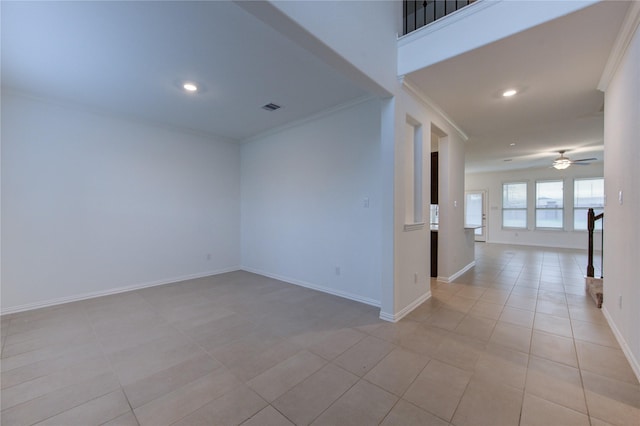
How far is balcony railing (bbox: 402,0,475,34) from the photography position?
320 centimetres

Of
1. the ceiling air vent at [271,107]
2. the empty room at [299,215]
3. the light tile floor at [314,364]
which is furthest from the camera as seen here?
the ceiling air vent at [271,107]

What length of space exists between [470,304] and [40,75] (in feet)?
18.2

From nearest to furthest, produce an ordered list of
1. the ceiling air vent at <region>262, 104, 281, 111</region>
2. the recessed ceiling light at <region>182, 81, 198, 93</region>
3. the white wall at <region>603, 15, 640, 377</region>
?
1. the white wall at <region>603, 15, 640, 377</region>
2. the recessed ceiling light at <region>182, 81, 198, 93</region>
3. the ceiling air vent at <region>262, 104, 281, 111</region>

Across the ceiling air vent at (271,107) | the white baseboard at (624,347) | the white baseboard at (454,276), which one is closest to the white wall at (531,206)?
the white baseboard at (454,276)

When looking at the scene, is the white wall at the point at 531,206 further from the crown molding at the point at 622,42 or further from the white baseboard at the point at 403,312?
the white baseboard at the point at 403,312

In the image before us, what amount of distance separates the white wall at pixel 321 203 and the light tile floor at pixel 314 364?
58cm

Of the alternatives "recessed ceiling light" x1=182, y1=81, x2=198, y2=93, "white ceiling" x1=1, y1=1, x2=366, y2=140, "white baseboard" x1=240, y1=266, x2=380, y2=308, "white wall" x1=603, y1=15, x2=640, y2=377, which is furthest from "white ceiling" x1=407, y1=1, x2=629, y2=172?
"white baseboard" x1=240, y1=266, x2=380, y2=308

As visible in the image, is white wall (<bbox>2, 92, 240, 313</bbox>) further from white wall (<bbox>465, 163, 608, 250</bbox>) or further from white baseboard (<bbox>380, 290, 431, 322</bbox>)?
white wall (<bbox>465, 163, 608, 250</bbox>)

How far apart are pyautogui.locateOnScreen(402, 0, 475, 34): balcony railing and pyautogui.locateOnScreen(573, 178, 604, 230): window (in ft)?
26.4

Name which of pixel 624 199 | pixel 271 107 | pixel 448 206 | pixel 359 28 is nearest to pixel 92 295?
pixel 271 107

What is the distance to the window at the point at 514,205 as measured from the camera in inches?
358

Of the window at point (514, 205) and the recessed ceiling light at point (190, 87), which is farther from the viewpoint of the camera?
the window at point (514, 205)

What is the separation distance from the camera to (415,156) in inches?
136

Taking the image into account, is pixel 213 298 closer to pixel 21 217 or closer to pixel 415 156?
pixel 21 217
